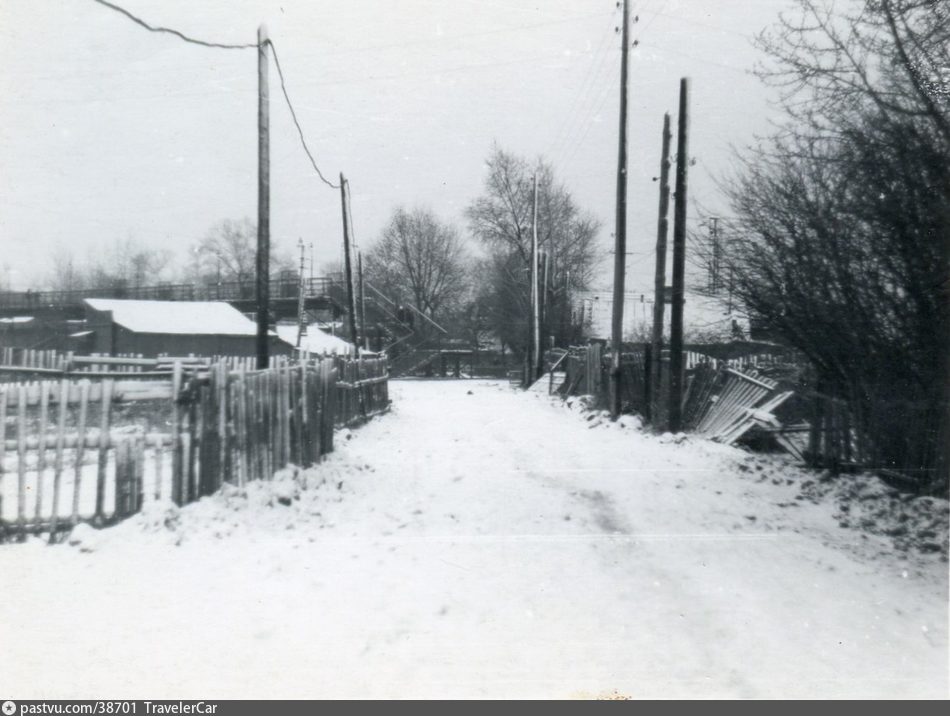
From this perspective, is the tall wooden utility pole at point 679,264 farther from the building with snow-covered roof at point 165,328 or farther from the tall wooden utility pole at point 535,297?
the building with snow-covered roof at point 165,328

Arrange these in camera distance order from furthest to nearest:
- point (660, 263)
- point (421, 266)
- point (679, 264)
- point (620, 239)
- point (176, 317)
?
point (421, 266)
point (176, 317)
point (620, 239)
point (660, 263)
point (679, 264)

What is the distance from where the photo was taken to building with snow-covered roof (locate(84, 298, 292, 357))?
33.1 meters

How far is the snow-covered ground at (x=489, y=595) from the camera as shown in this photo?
12.0 ft

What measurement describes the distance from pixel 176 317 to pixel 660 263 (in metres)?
28.7

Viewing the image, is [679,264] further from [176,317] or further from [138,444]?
[176,317]

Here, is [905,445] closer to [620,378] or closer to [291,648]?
[291,648]

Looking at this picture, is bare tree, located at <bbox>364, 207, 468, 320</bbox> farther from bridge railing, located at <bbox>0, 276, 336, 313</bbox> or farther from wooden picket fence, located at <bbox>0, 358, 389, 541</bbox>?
wooden picket fence, located at <bbox>0, 358, 389, 541</bbox>

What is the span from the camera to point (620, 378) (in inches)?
626

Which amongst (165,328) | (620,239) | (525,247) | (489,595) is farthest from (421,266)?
(489,595)

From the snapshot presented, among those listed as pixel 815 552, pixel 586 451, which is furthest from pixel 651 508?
pixel 586 451

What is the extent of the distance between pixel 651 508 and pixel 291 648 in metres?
4.41

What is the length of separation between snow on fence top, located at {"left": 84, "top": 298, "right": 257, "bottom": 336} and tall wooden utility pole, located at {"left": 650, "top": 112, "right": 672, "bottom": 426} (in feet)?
77.9

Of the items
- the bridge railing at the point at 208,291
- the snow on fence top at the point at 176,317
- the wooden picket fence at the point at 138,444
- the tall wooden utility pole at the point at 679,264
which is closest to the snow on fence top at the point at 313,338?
the bridge railing at the point at 208,291

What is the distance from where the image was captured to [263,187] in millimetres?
9953
